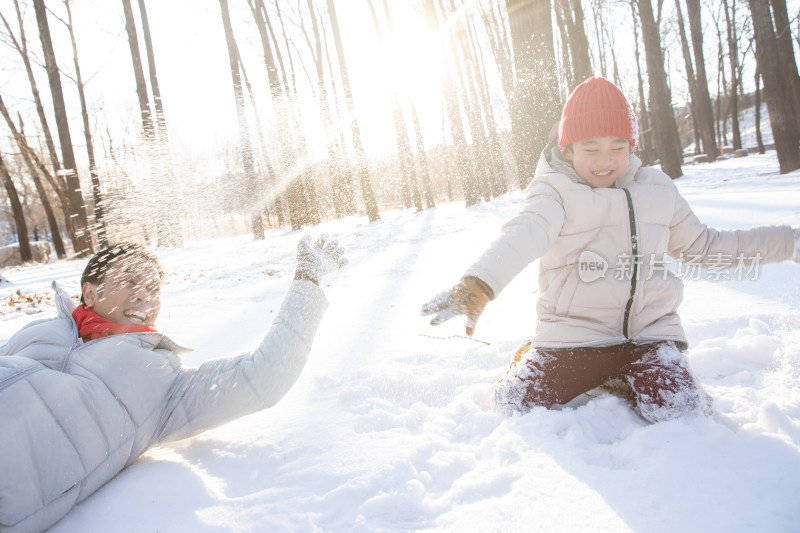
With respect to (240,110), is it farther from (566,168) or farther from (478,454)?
(478,454)

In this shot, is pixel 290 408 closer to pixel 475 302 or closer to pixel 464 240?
pixel 475 302

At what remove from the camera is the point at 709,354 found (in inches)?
76.2

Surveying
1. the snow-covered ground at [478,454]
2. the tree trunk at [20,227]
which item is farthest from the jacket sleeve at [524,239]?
the tree trunk at [20,227]

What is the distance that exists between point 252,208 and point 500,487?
10787 mm

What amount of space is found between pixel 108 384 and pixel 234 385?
1.23 ft

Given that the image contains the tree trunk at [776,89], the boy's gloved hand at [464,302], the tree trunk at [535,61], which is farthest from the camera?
the tree trunk at [776,89]

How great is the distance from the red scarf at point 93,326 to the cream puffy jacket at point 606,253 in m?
1.33

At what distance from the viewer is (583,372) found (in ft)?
5.54

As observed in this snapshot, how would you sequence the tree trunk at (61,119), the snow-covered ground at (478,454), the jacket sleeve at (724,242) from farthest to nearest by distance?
the tree trunk at (61,119) → the jacket sleeve at (724,242) → the snow-covered ground at (478,454)

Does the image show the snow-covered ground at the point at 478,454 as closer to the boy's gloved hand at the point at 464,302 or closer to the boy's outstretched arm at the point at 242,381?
the boy's outstretched arm at the point at 242,381

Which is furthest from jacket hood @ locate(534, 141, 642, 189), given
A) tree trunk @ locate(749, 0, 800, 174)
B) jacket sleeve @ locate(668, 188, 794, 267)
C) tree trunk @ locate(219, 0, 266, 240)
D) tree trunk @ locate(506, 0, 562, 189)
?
tree trunk @ locate(219, 0, 266, 240)

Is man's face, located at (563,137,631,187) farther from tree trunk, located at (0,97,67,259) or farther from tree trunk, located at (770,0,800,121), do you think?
tree trunk, located at (0,97,67,259)

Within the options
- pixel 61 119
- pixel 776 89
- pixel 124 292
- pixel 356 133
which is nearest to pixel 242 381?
pixel 124 292

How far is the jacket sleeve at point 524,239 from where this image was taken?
1.46 metres
